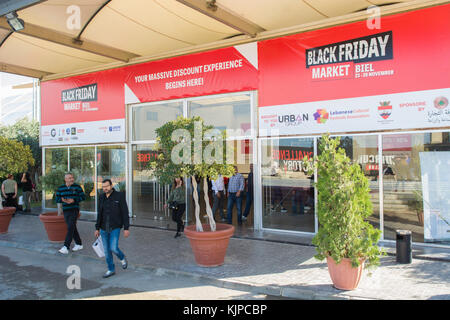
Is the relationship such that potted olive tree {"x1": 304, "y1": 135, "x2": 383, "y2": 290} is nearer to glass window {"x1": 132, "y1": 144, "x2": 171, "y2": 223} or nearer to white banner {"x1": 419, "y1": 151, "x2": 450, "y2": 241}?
white banner {"x1": 419, "y1": 151, "x2": 450, "y2": 241}

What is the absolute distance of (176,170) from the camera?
22.5ft

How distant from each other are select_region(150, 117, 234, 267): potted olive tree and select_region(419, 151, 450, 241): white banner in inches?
184

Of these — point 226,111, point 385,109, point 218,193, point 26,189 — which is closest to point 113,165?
point 26,189

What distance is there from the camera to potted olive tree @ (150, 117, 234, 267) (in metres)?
6.84

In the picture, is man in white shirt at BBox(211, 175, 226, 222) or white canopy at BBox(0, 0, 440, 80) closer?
white canopy at BBox(0, 0, 440, 80)

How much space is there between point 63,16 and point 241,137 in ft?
18.9

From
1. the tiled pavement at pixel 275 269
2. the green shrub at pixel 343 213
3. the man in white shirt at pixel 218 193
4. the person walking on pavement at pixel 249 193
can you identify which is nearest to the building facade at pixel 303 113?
the person walking on pavement at pixel 249 193

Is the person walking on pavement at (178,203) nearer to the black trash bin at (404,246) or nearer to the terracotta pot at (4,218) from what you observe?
the terracotta pot at (4,218)

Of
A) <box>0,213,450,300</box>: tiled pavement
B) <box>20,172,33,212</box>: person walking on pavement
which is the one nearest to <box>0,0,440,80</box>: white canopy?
<box>20,172,33,212</box>: person walking on pavement

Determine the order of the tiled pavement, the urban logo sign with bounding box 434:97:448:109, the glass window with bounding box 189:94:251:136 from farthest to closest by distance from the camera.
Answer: the glass window with bounding box 189:94:251:136 → the urban logo sign with bounding box 434:97:448:109 → the tiled pavement

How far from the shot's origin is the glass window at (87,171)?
14.3 m

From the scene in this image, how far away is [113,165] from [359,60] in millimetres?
8992

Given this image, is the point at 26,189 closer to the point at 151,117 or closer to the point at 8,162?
the point at 8,162
